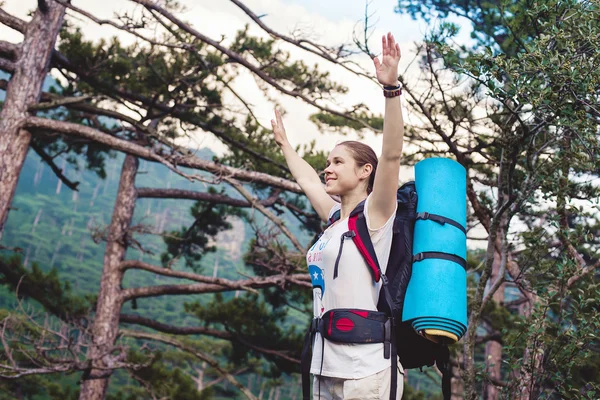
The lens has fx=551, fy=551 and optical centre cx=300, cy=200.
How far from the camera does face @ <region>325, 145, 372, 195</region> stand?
269cm

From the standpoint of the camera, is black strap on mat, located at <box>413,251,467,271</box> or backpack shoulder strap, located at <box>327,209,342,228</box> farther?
backpack shoulder strap, located at <box>327,209,342,228</box>

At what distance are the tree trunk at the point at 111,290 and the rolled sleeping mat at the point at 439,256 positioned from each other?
6.77 metres

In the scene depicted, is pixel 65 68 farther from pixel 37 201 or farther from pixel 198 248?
pixel 37 201

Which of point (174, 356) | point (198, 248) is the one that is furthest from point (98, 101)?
point (174, 356)

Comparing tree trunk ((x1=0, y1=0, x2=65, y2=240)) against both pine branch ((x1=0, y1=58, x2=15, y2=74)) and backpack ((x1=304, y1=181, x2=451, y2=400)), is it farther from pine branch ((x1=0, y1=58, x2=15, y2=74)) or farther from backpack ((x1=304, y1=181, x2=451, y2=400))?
backpack ((x1=304, y1=181, x2=451, y2=400))

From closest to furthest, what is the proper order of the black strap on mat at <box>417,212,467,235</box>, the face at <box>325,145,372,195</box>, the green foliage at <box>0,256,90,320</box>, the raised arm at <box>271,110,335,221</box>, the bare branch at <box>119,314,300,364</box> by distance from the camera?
the black strap on mat at <box>417,212,467,235</box>, the face at <box>325,145,372,195</box>, the raised arm at <box>271,110,335,221</box>, the green foliage at <box>0,256,90,320</box>, the bare branch at <box>119,314,300,364</box>

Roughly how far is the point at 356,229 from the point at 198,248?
9.85 m

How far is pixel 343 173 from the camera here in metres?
2.70

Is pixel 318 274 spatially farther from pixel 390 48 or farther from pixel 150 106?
pixel 150 106

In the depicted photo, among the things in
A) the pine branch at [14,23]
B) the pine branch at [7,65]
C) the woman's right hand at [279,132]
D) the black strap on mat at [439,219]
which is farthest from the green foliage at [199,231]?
the black strap on mat at [439,219]

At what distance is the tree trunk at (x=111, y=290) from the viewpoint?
27.9 ft

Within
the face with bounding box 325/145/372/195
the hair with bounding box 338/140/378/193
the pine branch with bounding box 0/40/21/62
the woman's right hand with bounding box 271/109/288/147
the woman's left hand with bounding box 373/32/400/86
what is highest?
the pine branch with bounding box 0/40/21/62

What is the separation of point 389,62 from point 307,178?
1215 millimetres

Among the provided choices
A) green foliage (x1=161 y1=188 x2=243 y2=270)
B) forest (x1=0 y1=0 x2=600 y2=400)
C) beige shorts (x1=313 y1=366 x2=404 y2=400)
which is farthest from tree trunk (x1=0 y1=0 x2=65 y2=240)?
beige shorts (x1=313 y1=366 x2=404 y2=400)
